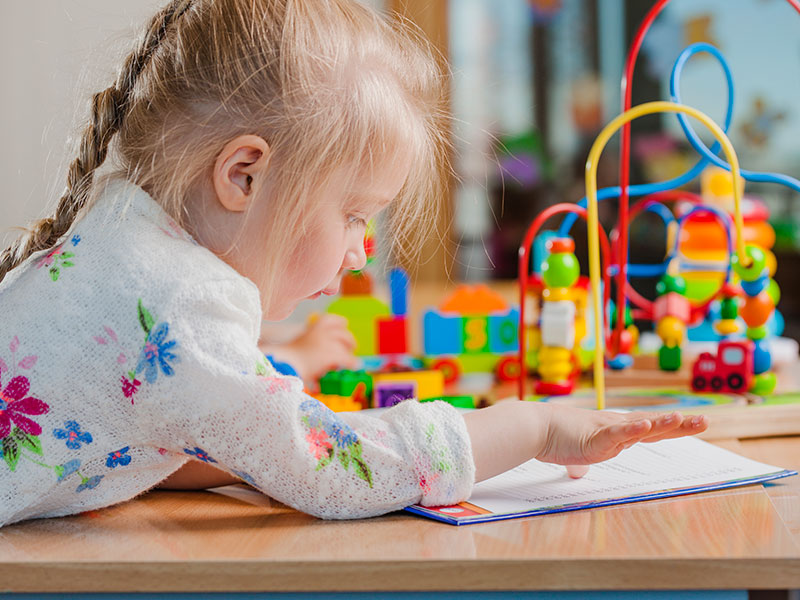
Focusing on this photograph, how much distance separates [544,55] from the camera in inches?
145

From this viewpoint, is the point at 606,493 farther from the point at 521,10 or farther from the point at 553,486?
the point at 521,10

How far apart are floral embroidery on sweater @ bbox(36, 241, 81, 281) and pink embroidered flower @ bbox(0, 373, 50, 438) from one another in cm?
7

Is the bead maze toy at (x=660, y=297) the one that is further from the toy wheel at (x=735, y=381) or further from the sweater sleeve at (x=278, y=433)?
the sweater sleeve at (x=278, y=433)

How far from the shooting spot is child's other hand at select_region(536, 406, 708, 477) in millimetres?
603

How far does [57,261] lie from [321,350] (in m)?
0.58

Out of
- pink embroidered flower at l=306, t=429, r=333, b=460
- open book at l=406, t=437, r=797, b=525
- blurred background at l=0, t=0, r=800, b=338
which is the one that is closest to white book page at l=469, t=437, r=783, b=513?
open book at l=406, t=437, r=797, b=525

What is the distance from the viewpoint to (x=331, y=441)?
0.57 metres

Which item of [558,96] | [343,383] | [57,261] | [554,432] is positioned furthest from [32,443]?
[558,96]

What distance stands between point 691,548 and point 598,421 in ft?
0.47

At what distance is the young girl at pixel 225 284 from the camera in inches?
22.1

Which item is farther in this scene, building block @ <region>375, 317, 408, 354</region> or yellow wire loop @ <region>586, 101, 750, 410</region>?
building block @ <region>375, 317, 408, 354</region>

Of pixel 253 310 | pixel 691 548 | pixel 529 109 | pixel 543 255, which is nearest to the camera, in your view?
pixel 691 548

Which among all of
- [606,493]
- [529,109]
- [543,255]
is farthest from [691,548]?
[529,109]

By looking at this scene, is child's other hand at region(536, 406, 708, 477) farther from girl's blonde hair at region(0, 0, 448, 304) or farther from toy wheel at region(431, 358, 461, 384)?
toy wheel at region(431, 358, 461, 384)
